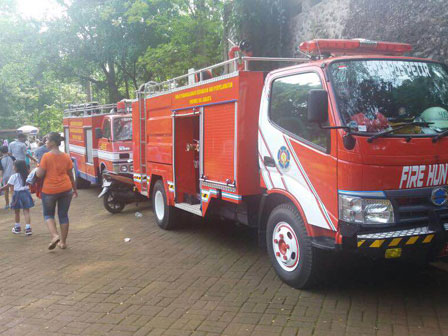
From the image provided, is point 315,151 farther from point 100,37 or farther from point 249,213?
point 100,37

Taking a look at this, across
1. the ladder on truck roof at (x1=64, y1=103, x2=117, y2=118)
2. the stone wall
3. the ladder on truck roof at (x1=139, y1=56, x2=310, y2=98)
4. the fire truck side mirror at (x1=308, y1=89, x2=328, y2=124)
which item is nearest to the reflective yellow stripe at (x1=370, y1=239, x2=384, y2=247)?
the fire truck side mirror at (x1=308, y1=89, x2=328, y2=124)

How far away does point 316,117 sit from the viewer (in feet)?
13.6

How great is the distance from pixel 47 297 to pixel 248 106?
3154mm

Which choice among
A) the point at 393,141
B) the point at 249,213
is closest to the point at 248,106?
the point at 249,213

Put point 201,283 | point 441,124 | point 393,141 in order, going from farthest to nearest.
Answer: point 201,283
point 441,124
point 393,141

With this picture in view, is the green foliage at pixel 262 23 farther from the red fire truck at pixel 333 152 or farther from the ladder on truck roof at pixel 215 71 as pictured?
the red fire truck at pixel 333 152

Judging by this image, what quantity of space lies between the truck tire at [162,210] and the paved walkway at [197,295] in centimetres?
83

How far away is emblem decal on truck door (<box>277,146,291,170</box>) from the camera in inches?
189

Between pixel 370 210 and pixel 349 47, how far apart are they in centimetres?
195

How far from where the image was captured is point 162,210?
26.6ft

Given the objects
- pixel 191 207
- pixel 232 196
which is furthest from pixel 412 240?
pixel 191 207

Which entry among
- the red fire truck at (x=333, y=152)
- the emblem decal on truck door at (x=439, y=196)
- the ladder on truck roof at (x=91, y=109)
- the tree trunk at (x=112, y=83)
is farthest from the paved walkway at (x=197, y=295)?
the tree trunk at (x=112, y=83)

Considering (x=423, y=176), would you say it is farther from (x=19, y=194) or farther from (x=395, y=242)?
(x=19, y=194)

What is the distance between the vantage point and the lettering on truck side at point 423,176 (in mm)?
4027
